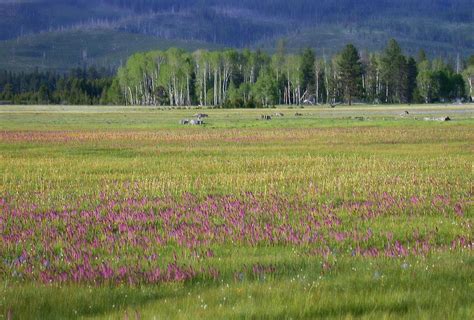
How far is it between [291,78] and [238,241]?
161m

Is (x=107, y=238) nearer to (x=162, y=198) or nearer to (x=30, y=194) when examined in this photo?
(x=162, y=198)

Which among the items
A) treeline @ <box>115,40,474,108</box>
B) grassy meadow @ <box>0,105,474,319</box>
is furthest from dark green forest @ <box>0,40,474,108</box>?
grassy meadow @ <box>0,105,474,319</box>

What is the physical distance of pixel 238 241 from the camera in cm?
1180

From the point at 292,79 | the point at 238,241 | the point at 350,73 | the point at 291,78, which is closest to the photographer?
the point at 238,241

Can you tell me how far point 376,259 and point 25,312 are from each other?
5.14 m

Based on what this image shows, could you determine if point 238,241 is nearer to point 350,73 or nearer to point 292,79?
point 350,73

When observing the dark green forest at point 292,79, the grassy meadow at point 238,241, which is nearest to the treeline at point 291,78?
the dark green forest at point 292,79

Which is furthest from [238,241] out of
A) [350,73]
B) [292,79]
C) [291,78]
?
[291,78]

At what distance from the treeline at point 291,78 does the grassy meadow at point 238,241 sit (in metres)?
132

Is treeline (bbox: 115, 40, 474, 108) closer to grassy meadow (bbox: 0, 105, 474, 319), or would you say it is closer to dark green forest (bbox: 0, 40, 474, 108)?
dark green forest (bbox: 0, 40, 474, 108)

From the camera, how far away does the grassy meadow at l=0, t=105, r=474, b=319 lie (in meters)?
7.80

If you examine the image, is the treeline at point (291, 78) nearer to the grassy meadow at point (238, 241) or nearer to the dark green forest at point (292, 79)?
the dark green forest at point (292, 79)

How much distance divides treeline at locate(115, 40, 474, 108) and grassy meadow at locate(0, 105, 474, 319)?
13243cm

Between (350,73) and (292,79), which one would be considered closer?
(350,73)
